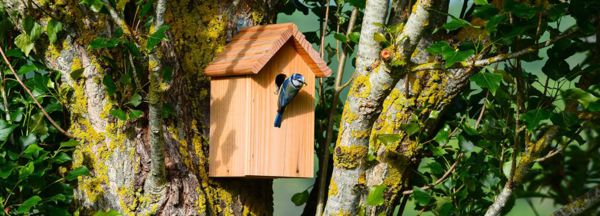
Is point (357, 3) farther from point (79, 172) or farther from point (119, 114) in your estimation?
point (79, 172)

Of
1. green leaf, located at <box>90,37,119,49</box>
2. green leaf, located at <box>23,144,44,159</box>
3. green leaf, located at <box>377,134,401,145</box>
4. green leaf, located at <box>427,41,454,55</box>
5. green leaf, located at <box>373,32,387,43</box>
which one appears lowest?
green leaf, located at <box>23,144,44,159</box>

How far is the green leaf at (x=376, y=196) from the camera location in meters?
3.07

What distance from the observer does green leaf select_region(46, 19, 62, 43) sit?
3.04 meters

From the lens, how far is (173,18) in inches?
129

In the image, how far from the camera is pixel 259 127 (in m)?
3.12

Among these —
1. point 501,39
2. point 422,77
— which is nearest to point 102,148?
point 422,77

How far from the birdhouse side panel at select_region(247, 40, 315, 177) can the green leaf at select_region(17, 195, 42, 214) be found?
0.83m

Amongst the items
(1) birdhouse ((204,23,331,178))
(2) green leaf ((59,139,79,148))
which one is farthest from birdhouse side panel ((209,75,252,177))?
(2) green leaf ((59,139,79,148))

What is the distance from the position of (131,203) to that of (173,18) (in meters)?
0.80

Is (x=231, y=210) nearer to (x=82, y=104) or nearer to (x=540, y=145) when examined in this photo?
(x=82, y=104)

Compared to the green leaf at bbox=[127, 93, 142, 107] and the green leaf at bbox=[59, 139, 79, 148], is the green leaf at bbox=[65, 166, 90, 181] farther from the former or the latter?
the green leaf at bbox=[127, 93, 142, 107]

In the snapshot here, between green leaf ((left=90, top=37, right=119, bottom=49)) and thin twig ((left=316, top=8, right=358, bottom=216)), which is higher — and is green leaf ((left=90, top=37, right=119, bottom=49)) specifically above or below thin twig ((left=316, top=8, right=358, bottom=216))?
above

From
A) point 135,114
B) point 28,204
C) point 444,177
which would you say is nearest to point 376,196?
point 444,177

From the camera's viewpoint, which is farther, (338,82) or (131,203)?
(338,82)
